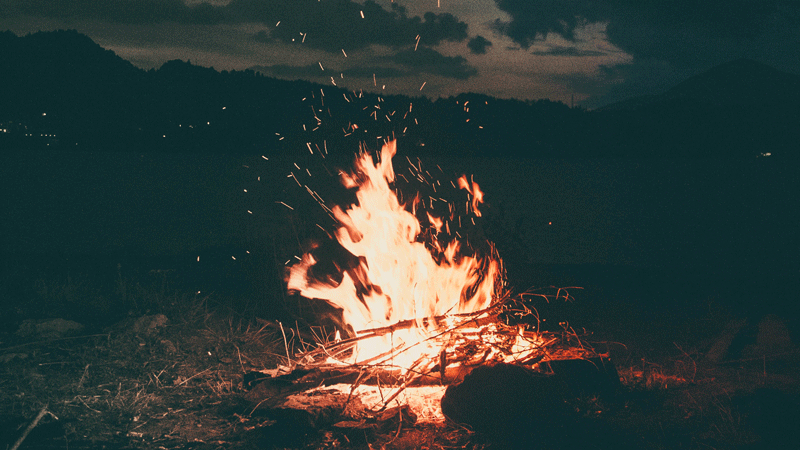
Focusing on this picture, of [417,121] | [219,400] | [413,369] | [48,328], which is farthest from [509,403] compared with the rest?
[417,121]

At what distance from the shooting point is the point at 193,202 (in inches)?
414

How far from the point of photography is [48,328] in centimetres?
409

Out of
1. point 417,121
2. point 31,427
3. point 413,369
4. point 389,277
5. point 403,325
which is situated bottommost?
point 31,427

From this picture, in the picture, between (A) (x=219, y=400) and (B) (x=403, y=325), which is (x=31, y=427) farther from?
(B) (x=403, y=325)

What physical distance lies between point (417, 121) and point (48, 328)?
34.3 ft

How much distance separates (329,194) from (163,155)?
3.81 metres

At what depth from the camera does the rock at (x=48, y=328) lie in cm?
400

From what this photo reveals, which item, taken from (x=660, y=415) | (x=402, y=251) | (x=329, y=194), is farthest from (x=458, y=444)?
(x=329, y=194)

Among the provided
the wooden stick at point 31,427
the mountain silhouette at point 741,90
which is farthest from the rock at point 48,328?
the mountain silhouette at point 741,90

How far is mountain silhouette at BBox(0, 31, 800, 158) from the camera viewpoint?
12312 millimetres

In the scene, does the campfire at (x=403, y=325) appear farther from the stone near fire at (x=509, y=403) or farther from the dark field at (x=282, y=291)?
the dark field at (x=282, y=291)

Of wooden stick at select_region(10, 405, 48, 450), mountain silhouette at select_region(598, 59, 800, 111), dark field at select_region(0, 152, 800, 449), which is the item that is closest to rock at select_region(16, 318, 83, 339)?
dark field at select_region(0, 152, 800, 449)

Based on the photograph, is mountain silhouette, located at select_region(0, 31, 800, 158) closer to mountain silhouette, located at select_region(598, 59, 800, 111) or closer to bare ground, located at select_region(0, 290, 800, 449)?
mountain silhouette, located at select_region(598, 59, 800, 111)

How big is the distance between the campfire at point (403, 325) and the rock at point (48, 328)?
1872 millimetres
